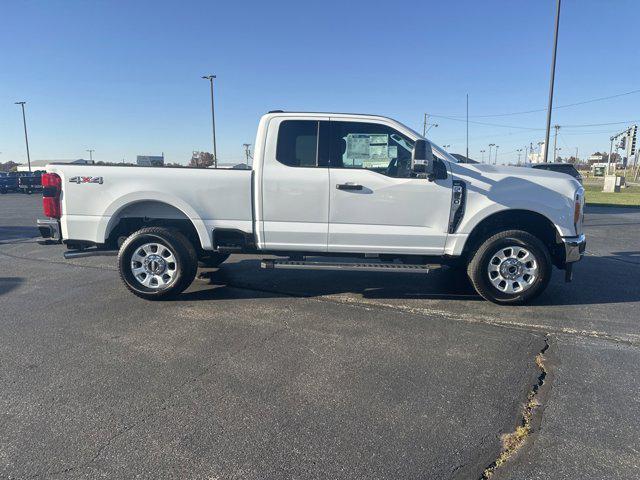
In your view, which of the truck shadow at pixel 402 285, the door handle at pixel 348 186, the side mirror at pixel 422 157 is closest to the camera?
the side mirror at pixel 422 157

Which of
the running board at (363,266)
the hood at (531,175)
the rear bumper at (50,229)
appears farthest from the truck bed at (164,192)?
the hood at (531,175)

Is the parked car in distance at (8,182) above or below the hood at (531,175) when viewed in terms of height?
below

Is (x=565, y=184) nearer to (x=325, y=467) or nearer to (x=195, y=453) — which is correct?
(x=325, y=467)

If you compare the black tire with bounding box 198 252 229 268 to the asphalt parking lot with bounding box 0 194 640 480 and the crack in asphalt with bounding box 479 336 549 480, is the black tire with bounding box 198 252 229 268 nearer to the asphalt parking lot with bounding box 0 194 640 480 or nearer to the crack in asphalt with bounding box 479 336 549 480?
the asphalt parking lot with bounding box 0 194 640 480

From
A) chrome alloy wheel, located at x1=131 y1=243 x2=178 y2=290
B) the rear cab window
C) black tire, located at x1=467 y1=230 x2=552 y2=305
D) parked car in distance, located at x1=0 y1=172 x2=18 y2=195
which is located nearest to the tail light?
chrome alloy wheel, located at x1=131 y1=243 x2=178 y2=290

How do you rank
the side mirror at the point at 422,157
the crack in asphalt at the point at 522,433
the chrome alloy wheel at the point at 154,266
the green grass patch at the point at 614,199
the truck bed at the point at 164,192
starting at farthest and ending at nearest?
the green grass patch at the point at 614,199 < the chrome alloy wheel at the point at 154,266 < the truck bed at the point at 164,192 < the side mirror at the point at 422,157 < the crack in asphalt at the point at 522,433

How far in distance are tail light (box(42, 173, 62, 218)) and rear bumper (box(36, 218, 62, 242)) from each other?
5.3 inches

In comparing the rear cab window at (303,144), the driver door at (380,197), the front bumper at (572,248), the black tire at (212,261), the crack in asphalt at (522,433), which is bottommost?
the crack in asphalt at (522,433)

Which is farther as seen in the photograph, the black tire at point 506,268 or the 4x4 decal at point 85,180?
the 4x4 decal at point 85,180

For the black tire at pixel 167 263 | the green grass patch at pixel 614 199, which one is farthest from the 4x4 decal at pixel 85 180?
the green grass patch at pixel 614 199

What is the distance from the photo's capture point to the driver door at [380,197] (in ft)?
16.4

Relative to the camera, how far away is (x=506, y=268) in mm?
5125

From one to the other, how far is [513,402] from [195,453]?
2148 mm

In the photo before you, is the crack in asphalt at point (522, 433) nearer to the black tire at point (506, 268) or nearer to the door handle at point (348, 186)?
the black tire at point (506, 268)
